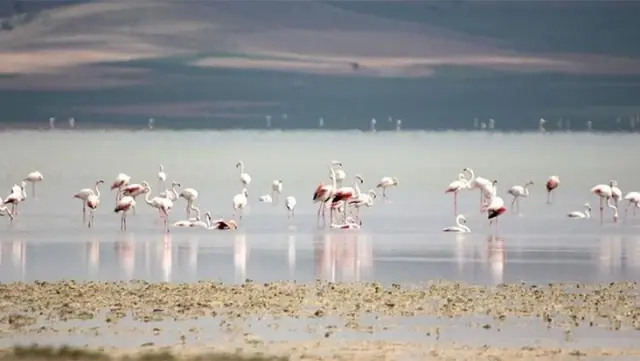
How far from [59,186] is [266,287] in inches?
780

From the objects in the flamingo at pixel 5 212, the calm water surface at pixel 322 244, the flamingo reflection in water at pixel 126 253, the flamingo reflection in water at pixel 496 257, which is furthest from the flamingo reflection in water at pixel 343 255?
the flamingo at pixel 5 212

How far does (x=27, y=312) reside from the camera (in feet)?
Answer: 38.7

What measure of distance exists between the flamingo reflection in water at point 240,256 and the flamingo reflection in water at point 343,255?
759 mm

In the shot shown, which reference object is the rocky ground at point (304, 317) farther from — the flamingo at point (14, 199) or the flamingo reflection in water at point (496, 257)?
the flamingo at point (14, 199)

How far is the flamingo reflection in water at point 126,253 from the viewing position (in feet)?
49.5

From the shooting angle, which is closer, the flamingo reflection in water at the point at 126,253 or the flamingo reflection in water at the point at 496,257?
the flamingo reflection in water at the point at 496,257

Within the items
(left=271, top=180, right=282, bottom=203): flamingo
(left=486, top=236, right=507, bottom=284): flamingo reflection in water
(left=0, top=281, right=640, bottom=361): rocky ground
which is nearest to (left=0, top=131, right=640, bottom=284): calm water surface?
(left=486, top=236, right=507, bottom=284): flamingo reflection in water

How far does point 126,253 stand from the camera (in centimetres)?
1688

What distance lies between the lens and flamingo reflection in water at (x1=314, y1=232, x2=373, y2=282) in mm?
15053

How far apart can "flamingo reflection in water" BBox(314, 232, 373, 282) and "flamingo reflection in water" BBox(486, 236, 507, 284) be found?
129cm

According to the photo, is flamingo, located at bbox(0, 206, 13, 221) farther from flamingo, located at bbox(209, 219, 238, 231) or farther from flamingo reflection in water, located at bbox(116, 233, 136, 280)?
flamingo, located at bbox(209, 219, 238, 231)

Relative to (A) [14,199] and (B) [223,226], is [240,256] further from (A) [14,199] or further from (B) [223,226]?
(A) [14,199]

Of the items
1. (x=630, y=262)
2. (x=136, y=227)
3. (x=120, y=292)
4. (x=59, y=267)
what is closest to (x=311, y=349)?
(x=120, y=292)

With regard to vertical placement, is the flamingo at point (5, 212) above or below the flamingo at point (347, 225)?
above
